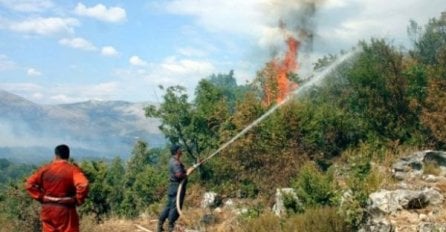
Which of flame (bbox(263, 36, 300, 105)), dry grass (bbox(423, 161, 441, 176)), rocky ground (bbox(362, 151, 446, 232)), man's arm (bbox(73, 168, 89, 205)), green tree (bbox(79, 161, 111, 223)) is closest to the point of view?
man's arm (bbox(73, 168, 89, 205))

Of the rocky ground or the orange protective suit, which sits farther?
the rocky ground

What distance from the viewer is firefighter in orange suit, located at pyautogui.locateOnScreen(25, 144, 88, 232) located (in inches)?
336

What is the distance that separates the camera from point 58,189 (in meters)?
8.55

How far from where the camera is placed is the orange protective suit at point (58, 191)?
854 centimetres

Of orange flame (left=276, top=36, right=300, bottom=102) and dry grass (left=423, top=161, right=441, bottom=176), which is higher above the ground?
orange flame (left=276, top=36, right=300, bottom=102)

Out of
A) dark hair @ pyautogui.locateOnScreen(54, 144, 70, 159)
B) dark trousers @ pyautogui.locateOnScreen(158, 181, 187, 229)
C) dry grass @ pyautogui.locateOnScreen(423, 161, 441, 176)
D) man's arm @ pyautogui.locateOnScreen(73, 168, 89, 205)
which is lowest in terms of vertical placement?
dark trousers @ pyautogui.locateOnScreen(158, 181, 187, 229)

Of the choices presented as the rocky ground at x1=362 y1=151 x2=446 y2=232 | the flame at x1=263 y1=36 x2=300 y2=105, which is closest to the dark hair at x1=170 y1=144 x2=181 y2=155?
the rocky ground at x1=362 y1=151 x2=446 y2=232

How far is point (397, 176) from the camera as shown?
13.9m

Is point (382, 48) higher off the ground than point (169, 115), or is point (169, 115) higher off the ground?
point (382, 48)

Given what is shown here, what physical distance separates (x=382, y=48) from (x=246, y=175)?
13.7 metres

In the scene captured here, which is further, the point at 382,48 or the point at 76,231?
the point at 382,48

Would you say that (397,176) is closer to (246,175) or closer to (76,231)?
(76,231)

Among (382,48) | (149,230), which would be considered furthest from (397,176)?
(382,48)

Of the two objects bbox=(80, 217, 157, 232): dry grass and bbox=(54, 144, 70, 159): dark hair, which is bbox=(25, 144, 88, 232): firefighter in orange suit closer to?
bbox=(54, 144, 70, 159): dark hair
